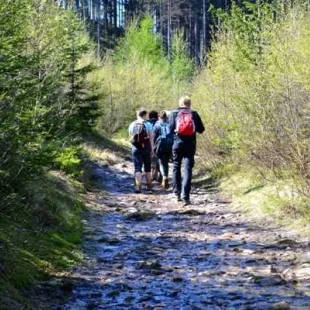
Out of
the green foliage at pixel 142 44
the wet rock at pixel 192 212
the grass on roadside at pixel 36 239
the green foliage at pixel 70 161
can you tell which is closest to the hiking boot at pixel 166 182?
the green foliage at pixel 70 161

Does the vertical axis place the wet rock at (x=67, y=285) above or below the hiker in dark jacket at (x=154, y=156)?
below

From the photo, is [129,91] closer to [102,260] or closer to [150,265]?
[102,260]

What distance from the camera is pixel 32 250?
A: 251 inches

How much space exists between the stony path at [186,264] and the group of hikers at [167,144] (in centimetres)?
118

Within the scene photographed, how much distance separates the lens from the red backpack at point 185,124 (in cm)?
1135

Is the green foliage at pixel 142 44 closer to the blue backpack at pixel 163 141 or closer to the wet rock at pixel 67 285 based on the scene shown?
the blue backpack at pixel 163 141

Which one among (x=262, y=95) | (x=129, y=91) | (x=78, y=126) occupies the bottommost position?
(x=78, y=126)

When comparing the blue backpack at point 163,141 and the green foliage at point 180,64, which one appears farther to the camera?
the green foliage at point 180,64

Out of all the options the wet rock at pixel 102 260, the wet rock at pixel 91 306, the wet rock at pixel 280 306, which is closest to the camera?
the wet rock at pixel 280 306

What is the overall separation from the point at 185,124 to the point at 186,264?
4.99 metres

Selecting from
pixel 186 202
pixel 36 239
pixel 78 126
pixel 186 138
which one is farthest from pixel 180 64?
pixel 36 239

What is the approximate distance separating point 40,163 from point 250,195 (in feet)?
18.3

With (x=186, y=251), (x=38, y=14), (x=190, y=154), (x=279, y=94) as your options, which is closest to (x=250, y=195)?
(x=190, y=154)

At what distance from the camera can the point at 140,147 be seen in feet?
45.2
